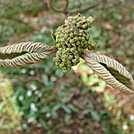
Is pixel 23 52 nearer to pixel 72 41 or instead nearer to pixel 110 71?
pixel 72 41

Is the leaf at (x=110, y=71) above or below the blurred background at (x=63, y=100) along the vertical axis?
above

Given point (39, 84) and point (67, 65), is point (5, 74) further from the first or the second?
point (67, 65)

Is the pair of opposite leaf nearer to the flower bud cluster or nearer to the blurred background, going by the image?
the flower bud cluster

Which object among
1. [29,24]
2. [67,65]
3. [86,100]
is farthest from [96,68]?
[29,24]

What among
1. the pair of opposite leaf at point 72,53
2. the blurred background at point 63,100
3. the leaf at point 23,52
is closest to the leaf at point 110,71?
the pair of opposite leaf at point 72,53

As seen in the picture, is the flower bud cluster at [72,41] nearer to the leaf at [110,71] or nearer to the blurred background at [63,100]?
the leaf at [110,71]

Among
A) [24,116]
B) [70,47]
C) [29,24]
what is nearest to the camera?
[70,47]

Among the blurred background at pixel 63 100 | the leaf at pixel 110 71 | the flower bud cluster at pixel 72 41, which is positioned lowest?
the blurred background at pixel 63 100

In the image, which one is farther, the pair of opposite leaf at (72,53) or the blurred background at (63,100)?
the blurred background at (63,100)
